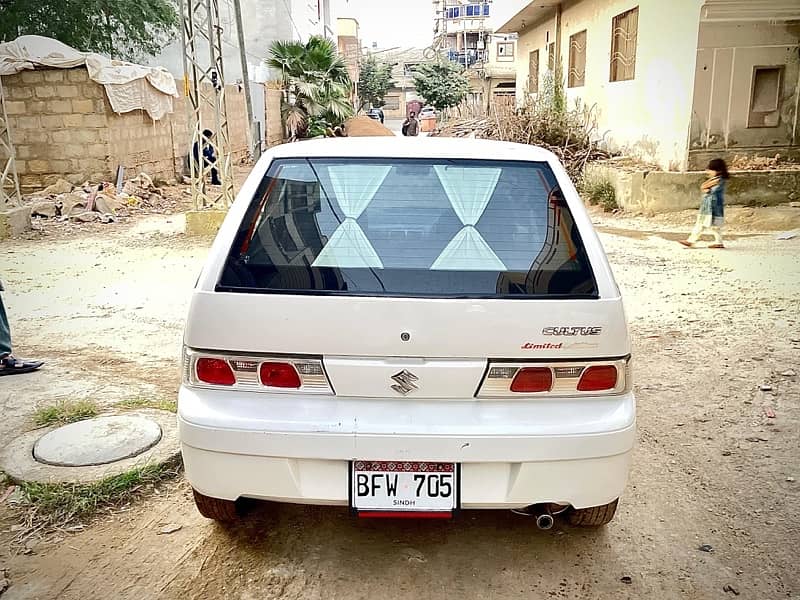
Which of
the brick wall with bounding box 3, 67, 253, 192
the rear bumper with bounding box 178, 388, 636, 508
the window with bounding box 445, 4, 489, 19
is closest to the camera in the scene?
the rear bumper with bounding box 178, 388, 636, 508

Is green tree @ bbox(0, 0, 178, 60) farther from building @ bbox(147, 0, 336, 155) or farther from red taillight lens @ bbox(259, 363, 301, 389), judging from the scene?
red taillight lens @ bbox(259, 363, 301, 389)

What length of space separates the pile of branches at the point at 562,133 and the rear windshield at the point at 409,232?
35.3ft

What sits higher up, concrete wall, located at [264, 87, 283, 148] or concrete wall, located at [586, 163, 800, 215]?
concrete wall, located at [264, 87, 283, 148]

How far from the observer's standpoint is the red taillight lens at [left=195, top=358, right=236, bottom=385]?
90.4 inches

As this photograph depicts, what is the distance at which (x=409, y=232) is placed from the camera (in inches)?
98.3

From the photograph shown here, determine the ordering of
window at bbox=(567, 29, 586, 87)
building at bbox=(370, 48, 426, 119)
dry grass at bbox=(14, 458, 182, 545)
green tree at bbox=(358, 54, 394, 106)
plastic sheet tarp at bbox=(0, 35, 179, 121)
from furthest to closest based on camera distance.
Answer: building at bbox=(370, 48, 426, 119) → green tree at bbox=(358, 54, 394, 106) → window at bbox=(567, 29, 586, 87) → plastic sheet tarp at bbox=(0, 35, 179, 121) → dry grass at bbox=(14, 458, 182, 545)

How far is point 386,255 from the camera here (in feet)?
7.91

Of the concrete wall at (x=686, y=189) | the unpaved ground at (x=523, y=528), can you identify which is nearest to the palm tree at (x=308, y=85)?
the concrete wall at (x=686, y=189)

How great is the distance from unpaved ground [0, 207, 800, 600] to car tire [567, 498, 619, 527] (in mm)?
96

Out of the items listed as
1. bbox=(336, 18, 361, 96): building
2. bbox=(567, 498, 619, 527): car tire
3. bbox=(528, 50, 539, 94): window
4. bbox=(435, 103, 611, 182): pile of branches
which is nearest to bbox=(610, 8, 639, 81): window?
bbox=(435, 103, 611, 182): pile of branches

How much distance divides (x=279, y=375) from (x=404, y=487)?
1.84 feet

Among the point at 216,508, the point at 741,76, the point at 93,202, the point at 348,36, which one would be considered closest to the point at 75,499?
the point at 216,508

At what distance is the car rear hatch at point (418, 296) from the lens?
88.0 inches

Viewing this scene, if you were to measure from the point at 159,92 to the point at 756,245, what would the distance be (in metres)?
11.7
